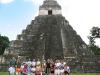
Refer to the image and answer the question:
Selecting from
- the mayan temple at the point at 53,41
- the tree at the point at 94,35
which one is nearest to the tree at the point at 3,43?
the tree at the point at 94,35

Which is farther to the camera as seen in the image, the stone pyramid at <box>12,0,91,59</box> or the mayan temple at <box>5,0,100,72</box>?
the stone pyramid at <box>12,0,91,59</box>

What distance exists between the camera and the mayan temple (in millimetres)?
41625

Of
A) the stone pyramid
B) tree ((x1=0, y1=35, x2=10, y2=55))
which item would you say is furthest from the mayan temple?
tree ((x1=0, y1=35, x2=10, y2=55))

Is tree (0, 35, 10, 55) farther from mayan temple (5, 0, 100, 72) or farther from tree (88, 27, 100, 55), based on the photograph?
mayan temple (5, 0, 100, 72)

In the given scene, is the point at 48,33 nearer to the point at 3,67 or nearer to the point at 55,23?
the point at 55,23

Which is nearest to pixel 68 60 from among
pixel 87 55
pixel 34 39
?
pixel 87 55

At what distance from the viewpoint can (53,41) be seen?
4344 cm

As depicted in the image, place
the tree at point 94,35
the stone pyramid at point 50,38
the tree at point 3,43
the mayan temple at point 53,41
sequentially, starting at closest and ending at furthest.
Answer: the mayan temple at point 53,41
the stone pyramid at point 50,38
the tree at point 94,35
the tree at point 3,43

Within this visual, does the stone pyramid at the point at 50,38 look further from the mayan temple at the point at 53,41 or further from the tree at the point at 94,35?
the tree at the point at 94,35

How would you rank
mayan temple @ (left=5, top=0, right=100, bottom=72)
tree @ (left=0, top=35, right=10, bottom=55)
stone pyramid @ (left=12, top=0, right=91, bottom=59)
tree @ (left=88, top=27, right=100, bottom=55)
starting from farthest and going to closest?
tree @ (left=0, top=35, right=10, bottom=55) → tree @ (left=88, top=27, right=100, bottom=55) → stone pyramid @ (left=12, top=0, right=91, bottom=59) → mayan temple @ (left=5, top=0, right=100, bottom=72)

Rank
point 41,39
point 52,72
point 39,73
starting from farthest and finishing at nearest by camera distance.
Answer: point 41,39 → point 52,72 → point 39,73

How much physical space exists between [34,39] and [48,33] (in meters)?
1.49

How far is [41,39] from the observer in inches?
1736

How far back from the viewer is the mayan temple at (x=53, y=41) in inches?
1639
